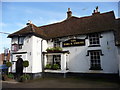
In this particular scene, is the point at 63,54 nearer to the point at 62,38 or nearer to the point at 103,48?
the point at 62,38

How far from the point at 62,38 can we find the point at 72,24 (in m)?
3.03

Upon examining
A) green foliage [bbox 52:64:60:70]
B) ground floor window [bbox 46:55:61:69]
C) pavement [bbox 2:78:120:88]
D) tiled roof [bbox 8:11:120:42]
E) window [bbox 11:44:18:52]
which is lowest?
pavement [bbox 2:78:120:88]

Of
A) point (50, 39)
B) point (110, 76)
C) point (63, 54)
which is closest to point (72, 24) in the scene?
point (50, 39)

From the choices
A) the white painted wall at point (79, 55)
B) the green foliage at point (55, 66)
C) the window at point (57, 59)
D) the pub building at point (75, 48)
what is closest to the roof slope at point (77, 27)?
the pub building at point (75, 48)

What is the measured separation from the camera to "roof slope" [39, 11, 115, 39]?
13.7 metres

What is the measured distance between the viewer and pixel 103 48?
42.3ft

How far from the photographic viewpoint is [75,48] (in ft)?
47.2

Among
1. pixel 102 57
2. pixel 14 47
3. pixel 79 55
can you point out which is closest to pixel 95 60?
pixel 102 57

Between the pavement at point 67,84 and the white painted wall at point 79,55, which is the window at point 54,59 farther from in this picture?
the pavement at point 67,84

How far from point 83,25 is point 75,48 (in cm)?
357

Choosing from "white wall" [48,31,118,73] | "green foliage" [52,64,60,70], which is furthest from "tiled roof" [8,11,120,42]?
"green foliage" [52,64,60,70]

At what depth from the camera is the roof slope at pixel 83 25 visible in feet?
45.0

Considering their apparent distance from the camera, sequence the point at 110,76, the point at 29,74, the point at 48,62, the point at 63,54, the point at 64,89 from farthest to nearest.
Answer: the point at 48,62 < the point at 63,54 < the point at 29,74 < the point at 110,76 < the point at 64,89

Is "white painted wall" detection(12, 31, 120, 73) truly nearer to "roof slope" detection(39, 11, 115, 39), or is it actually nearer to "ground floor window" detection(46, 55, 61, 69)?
"roof slope" detection(39, 11, 115, 39)
